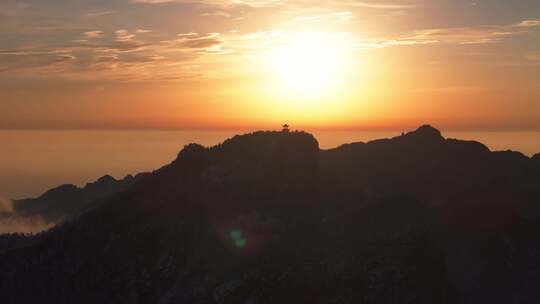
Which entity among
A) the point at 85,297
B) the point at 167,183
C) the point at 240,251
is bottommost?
the point at 85,297

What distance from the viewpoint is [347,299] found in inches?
3578

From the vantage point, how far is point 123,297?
10150cm

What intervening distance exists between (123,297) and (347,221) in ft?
123

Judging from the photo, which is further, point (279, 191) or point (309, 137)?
point (309, 137)

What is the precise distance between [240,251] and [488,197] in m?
85.8

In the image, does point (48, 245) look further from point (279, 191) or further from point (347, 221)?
point (347, 221)

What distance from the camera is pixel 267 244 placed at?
10156 centimetres

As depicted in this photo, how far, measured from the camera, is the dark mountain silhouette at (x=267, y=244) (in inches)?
3728

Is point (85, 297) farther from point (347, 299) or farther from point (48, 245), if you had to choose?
point (347, 299)

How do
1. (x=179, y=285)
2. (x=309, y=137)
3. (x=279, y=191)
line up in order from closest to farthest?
(x=179, y=285) → (x=279, y=191) → (x=309, y=137)

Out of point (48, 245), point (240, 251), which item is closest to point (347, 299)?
point (240, 251)

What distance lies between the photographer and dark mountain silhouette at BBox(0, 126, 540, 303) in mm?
94688

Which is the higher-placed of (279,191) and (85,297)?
(279,191)

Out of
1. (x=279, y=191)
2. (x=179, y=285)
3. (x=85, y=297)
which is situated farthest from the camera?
(x=279, y=191)
